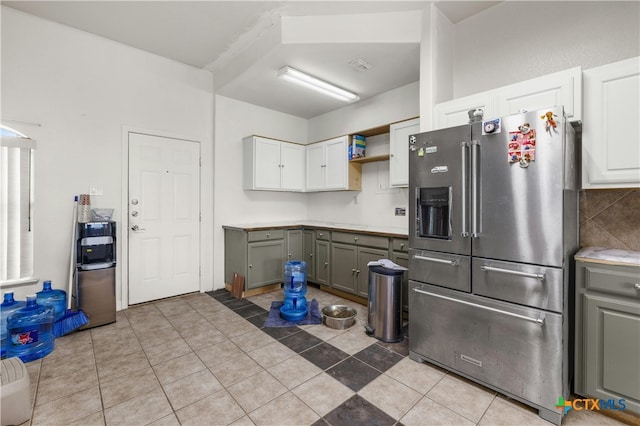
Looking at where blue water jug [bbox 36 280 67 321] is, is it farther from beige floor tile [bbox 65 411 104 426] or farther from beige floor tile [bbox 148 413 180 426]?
beige floor tile [bbox 148 413 180 426]

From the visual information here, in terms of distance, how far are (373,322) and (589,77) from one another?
2571 millimetres

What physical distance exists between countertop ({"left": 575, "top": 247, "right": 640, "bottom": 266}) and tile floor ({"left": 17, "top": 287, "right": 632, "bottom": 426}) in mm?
992

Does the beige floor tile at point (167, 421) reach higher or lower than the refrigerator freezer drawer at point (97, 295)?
lower

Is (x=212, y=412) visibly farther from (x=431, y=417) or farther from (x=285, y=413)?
(x=431, y=417)

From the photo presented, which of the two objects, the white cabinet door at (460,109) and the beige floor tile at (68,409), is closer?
the beige floor tile at (68,409)

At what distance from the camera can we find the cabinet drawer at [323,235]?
4.18m

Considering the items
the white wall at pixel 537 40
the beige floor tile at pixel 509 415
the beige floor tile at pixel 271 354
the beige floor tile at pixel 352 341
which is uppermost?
the white wall at pixel 537 40

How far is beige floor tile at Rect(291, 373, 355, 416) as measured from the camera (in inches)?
73.5

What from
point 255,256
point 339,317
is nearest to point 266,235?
point 255,256

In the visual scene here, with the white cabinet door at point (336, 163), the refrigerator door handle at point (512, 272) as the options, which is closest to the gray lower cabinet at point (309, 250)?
the white cabinet door at point (336, 163)

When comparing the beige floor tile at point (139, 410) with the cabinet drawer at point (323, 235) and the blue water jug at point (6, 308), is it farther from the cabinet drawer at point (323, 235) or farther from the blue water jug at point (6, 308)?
the cabinet drawer at point (323, 235)

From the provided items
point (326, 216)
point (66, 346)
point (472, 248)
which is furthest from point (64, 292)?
point (472, 248)

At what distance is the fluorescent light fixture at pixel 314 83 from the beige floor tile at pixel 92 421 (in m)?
3.53

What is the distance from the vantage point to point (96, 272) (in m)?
3.04
